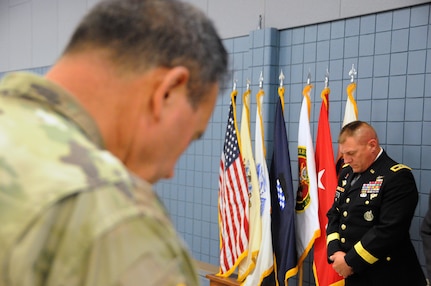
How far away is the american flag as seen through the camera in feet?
10.3

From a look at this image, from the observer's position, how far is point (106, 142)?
1.71 ft

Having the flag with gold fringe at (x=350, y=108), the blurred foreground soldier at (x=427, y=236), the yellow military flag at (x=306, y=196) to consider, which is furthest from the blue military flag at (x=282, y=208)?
the blurred foreground soldier at (x=427, y=236)

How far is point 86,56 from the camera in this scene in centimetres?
53

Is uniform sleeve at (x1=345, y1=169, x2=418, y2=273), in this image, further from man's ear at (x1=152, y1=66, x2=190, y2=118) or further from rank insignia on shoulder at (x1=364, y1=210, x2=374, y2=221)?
man's ear at (x1=152, y1=66, x2=190, y2=118)

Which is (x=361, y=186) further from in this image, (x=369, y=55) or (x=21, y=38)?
(x=21, y=38)

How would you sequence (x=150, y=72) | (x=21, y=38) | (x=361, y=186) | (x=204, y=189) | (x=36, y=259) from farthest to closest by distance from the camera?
(x=21, y=38) < (x=204, y=189) < (x=361, y=186) < (x=150, y=72) < (x=36, y=259)

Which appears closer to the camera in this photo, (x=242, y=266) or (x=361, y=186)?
(x=361, y=186)

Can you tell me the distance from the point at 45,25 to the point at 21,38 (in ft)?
1.97

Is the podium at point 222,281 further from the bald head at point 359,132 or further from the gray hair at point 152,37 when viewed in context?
the gray hair at point 152,37

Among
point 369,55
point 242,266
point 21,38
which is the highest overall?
point 21,38

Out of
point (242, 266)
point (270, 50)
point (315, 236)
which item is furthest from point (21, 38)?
point (315, 236)

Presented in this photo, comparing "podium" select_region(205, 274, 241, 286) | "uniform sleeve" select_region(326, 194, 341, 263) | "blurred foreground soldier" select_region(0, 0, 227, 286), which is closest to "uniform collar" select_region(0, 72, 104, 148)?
"blurred foreground soldier" select_region(0, 0, 227, 286)

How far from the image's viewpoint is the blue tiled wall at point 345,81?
2.70 metres

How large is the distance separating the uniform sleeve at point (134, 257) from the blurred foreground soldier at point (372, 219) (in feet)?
7.05
